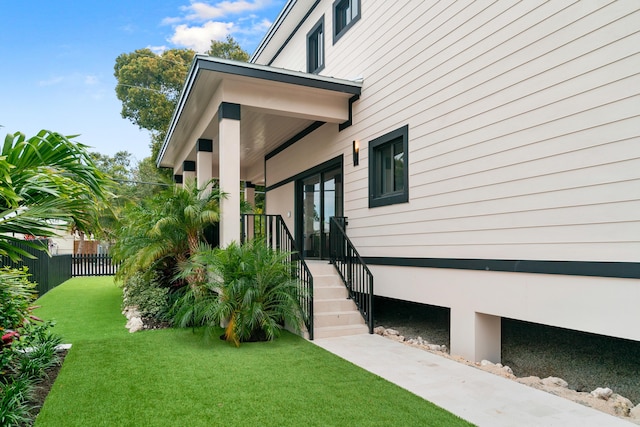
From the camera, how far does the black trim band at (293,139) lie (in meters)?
9.09

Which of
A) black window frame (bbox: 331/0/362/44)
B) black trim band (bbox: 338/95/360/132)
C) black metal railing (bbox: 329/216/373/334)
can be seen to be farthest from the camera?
black window frame (bbox: 331/0/362/44)

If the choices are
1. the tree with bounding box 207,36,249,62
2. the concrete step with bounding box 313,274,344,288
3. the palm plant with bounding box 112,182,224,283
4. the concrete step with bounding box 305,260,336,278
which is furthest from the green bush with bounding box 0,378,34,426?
the tree with bounding box 207,36,249,62

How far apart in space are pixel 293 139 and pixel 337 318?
5198mm

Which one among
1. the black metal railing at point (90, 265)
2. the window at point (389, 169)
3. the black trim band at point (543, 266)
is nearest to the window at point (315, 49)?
the window at point (389, 169)

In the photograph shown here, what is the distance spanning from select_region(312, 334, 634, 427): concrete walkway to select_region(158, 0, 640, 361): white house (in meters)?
0.65

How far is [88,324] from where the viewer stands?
22.3ft

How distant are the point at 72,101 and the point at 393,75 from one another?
1207 inches

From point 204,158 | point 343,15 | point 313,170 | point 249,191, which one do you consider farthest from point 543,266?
point 249,191

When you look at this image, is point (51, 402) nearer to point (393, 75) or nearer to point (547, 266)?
point (547, 266)

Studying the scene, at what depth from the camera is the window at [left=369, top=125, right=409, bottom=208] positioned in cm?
630

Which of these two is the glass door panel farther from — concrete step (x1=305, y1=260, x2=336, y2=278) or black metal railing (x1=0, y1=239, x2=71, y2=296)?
black metal railing (x1=0, y1=239, x2=71, y2=296)

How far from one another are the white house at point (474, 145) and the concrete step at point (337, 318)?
643 mm

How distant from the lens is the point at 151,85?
2747 cm

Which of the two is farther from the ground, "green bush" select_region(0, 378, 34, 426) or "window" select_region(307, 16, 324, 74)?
"window" select_region(307, 16, 324, 74)
